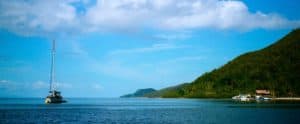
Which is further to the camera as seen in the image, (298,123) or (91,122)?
(91,122)

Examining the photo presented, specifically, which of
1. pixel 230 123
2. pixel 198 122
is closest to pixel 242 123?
pixel 230 123

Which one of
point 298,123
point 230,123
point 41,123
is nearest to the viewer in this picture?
point 298,123

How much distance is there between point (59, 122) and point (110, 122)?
10313 mm

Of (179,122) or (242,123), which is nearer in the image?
(242,123)

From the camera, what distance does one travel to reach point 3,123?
86375 mm

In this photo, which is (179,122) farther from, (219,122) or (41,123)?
(41,123)

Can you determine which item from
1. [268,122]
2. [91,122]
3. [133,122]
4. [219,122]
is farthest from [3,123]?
[268,122]

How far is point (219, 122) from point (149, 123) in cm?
1352

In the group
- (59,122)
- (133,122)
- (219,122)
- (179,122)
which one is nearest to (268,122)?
(219,122)

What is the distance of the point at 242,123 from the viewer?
80062 mm

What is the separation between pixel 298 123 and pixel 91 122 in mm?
40410

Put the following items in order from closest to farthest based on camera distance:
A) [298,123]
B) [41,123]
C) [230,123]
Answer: [298,123] < [230,123] < [41,123]

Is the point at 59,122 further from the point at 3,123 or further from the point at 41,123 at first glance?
the point at 3,123

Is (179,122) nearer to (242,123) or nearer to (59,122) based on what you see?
(242,123)
